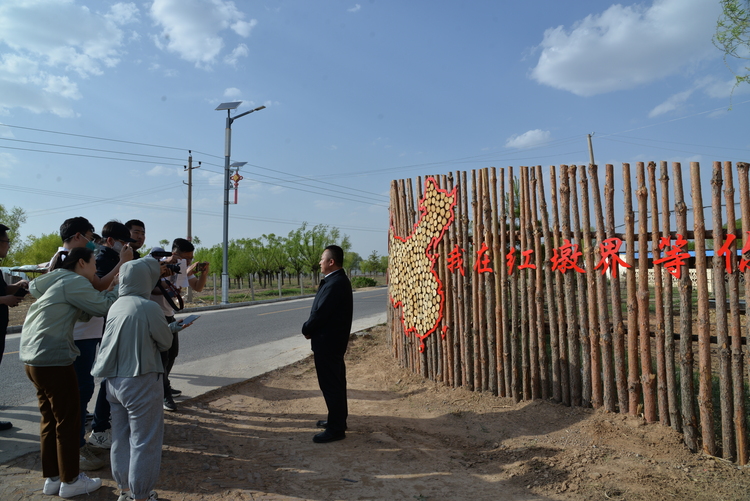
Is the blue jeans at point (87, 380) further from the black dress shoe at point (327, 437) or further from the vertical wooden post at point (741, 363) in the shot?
the vertical wooden post at point (741, 363)

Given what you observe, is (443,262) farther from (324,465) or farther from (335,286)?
(324,465)

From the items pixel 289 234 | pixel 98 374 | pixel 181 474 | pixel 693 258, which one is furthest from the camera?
pixel 289 234

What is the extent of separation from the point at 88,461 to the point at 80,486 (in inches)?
15.1

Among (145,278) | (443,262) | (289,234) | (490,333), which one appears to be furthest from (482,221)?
(289,234)

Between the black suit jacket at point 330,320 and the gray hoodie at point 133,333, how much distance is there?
1.41 meters

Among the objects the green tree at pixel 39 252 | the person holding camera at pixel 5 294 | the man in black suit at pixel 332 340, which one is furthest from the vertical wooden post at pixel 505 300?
the green tree at pixel 39 252

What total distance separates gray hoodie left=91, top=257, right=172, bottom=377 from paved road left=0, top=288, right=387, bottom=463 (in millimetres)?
1639

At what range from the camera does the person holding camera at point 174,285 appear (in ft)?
14.4

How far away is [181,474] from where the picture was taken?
334 centimetres

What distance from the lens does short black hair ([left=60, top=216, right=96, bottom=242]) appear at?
351cm

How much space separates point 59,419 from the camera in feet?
9.87

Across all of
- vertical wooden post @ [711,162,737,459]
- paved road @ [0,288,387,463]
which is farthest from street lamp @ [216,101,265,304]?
vertical wooden post @ [711,162,737,459]

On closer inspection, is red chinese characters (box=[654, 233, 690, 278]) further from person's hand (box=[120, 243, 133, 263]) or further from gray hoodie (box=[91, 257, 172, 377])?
person's hand (box=[120, 243, 133, 263])

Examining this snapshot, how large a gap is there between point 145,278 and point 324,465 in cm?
190
